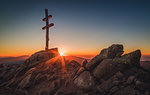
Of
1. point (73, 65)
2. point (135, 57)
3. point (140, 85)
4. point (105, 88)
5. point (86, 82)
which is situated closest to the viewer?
point (140, 85)

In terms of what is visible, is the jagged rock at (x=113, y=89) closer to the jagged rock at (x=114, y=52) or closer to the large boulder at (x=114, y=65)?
the large boulder at (x=114, y=65)

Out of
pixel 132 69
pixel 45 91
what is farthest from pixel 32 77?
pixel 132 69

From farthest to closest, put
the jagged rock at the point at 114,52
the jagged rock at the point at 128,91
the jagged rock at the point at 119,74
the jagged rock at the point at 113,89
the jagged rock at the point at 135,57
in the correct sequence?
the jagged rock at the point at 114,52 → the jagged rock at the point at 135,57 → the jagged rock at the point at 119,74 → the jagged rock at the point at 113,89 → the jagged rock at the point at 128,91

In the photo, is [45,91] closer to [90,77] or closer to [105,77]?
[90,77]

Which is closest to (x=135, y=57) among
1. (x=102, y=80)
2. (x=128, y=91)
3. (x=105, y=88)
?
(x=128, y=91)

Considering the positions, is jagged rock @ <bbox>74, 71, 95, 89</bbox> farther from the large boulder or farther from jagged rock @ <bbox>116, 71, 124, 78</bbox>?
jagged rock @ <bbox>116, 71, 124, 78</bbox>

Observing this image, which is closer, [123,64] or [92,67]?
[123,64]

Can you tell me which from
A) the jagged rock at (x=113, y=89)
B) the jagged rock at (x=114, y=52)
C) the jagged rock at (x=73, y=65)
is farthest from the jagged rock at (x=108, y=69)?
the jagged rock at (x=73, y=65)

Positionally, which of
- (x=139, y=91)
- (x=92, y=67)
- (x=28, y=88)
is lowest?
(x=28, y=88)

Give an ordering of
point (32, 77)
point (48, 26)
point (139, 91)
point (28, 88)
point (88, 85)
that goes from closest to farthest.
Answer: point (139, 91), point (88, 85), point (28, 88), point (32, 77), point (48, 26)

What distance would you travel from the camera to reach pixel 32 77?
11461mm

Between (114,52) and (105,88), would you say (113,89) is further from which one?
(114,52)

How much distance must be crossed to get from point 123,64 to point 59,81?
26.0 feet

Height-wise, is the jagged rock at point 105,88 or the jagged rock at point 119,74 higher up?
the jagged rock at point 119,74
